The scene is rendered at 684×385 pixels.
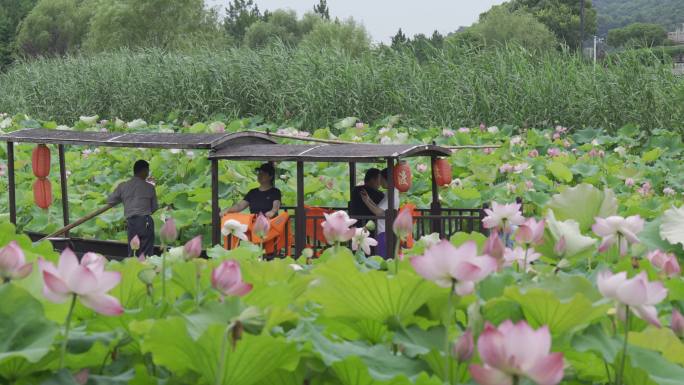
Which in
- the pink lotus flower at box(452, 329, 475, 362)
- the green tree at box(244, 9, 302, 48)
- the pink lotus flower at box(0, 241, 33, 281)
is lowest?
the pink lotus flower at box(452, 329, 475, 362)

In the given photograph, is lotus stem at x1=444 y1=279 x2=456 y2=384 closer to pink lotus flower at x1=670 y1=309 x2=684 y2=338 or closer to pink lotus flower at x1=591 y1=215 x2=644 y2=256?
pink lotus flower at x1=670 y1=309 x2=684 y2=338

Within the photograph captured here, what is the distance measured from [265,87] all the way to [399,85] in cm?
200

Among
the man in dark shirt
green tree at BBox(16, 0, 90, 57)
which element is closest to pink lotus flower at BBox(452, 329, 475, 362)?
the man in dark shirt

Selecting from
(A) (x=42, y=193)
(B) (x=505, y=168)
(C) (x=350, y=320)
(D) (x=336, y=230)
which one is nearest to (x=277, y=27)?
(B) (x=505, y=168)

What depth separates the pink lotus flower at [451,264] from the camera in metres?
1.42

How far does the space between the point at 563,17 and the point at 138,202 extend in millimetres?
57327

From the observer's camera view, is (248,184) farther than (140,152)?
No

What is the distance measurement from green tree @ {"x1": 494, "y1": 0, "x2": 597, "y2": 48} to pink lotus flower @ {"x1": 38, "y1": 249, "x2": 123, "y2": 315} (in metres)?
61.9

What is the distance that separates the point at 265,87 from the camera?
15078mm

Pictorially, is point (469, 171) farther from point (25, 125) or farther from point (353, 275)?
point (353, 275)

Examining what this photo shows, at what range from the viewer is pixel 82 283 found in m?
1.43

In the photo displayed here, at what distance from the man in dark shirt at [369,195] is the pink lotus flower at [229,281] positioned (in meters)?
5.82

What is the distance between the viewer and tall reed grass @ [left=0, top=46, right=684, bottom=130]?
12.9m

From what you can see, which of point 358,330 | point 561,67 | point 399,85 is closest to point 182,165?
point 399,85
